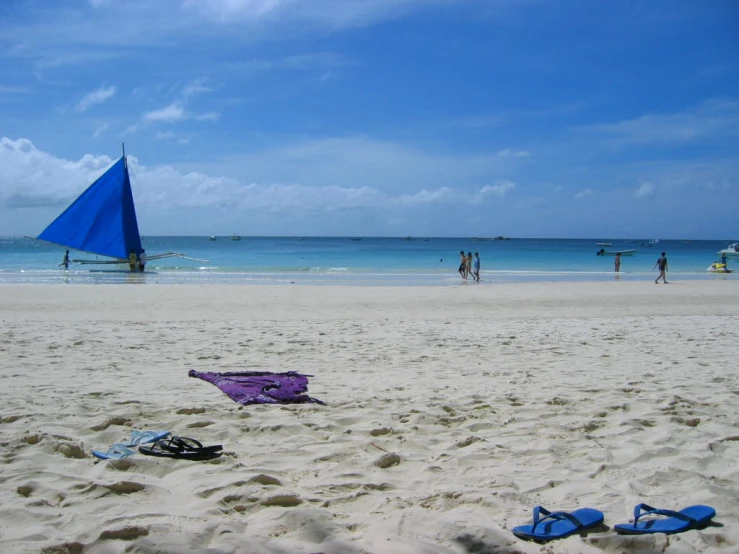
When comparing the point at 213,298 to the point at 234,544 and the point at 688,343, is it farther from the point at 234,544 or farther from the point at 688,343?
the point at 234,544

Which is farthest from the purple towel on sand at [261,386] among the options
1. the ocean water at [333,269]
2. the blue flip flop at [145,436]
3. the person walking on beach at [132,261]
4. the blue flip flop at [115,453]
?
the person walking on beach at [132,261]

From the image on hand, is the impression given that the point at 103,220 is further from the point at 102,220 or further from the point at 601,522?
the point at 601,522

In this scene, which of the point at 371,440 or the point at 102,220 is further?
the point at 102,220

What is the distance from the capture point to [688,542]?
2.46 m

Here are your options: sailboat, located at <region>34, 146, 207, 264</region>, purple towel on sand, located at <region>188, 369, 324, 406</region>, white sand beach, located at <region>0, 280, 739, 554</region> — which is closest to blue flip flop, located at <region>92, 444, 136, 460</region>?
white sand beach, located at <region>0, 280, 739, 554</region>

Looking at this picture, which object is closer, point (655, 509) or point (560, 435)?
point (655, 509)

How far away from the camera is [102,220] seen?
28.0 meters

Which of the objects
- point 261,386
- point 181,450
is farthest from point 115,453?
point 261,386

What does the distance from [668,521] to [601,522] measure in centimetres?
30

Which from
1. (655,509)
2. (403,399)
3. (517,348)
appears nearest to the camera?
(655,509)

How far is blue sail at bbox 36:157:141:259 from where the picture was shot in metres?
27.5

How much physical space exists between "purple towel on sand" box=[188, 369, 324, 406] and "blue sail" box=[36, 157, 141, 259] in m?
25.4

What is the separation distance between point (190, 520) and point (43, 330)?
7143 mm

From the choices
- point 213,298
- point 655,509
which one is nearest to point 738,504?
point 655,509
